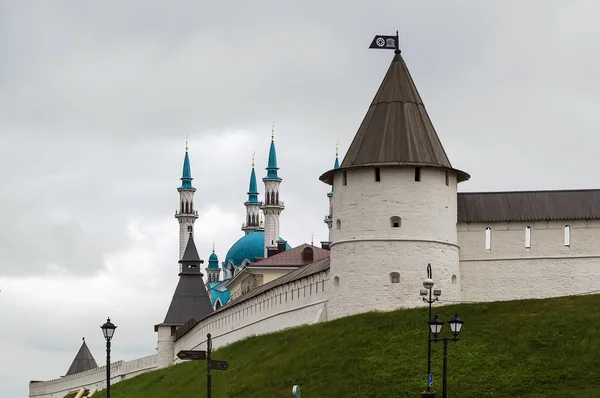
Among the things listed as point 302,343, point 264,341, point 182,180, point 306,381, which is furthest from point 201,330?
point 182,180

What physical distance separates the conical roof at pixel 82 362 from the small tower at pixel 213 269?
4394 cm

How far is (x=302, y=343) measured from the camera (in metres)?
57.8

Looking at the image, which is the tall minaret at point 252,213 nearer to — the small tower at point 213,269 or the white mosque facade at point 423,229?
the small tower at point 213,269

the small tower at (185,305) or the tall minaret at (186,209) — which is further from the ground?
the tall minaret at (186,209)

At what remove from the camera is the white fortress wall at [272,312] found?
62.3 metres

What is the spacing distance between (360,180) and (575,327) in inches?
473

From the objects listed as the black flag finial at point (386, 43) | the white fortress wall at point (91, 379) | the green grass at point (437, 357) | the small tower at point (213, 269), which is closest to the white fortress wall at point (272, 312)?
the green grass at point (437, 357)

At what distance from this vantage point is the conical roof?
4582 inches

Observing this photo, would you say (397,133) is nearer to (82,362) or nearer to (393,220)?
(393,220)

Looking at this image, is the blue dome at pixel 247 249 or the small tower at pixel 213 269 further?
the small tower at pixel 213 269

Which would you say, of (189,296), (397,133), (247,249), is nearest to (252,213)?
(247,249)

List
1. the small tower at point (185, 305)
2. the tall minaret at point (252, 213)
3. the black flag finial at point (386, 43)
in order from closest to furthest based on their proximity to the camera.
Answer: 1. the black flag finial at point (386, 43)
2. the small tower at point (185, 305)
3. the tall minaret at point (252, 213)

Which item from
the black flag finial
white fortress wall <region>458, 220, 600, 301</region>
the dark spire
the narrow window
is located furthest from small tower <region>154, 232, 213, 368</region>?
the narrow window

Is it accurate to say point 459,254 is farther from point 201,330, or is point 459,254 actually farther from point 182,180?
point 182,180
